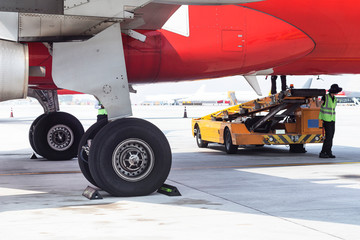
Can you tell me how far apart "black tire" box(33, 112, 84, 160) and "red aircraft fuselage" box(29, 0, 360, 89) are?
2.78 metres

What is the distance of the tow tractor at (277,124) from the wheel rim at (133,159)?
5724mm

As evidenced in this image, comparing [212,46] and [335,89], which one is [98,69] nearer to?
[212,46]

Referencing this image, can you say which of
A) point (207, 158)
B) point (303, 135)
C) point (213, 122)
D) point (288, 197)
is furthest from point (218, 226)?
point (213, 122)

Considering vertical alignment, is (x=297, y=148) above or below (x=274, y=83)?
below

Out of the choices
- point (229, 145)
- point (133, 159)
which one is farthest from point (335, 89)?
point (133, 159)

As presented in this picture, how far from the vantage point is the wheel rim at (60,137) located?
12.5m

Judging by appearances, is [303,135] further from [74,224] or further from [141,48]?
[74,224]

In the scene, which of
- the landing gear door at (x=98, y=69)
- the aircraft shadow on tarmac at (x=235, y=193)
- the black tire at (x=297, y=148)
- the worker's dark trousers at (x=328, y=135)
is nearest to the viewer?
the aircraft shadow on tarmac at (x=235, y=193)

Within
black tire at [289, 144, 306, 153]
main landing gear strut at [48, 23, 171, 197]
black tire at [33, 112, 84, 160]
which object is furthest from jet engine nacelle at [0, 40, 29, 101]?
black tire at [289, 144, 306, 153]

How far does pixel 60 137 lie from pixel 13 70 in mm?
5762

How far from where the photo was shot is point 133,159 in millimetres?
7070

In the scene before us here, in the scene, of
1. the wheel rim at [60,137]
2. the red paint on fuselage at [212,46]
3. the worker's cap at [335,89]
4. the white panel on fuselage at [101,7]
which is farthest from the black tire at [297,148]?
the white panel on fuselage at [101,7]

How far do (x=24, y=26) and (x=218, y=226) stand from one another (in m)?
3.94

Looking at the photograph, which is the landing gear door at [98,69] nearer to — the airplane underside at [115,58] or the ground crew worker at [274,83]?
the airplane underside at [115,58]
